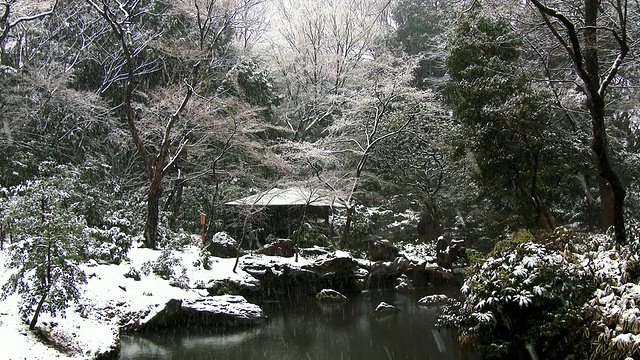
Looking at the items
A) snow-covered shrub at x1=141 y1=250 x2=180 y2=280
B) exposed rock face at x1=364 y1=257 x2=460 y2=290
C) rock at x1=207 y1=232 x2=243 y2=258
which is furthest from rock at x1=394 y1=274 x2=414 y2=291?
snow-covered shrub at x1=141 y1=250 x2=180 y2=280

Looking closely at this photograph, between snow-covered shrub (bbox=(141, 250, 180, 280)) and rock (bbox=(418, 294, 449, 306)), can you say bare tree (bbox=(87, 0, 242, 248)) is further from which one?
rock (bbox=(418, 294, 449, 306))

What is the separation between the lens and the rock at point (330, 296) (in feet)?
39.6

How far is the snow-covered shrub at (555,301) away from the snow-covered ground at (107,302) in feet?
15.7

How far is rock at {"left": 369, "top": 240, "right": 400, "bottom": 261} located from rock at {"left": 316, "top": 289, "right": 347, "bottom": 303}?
2.86 metres

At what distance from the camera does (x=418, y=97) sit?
1817 centimetres

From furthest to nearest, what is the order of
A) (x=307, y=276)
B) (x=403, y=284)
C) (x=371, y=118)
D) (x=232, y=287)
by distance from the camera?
(x=371, y=118), (x=403, y=284), (x=307, y=276), (x=232, y=287)

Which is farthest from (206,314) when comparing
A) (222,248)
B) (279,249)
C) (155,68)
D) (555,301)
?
(155,68)

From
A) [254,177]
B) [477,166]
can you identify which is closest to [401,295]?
[477,166]

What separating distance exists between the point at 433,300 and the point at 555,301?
590 cm

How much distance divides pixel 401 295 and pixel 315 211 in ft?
19.4

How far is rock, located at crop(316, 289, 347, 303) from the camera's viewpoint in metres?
12.1

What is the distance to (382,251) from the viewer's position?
15.0 metres

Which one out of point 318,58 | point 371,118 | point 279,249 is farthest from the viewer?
point 318,58

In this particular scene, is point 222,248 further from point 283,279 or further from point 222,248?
point 283,279
